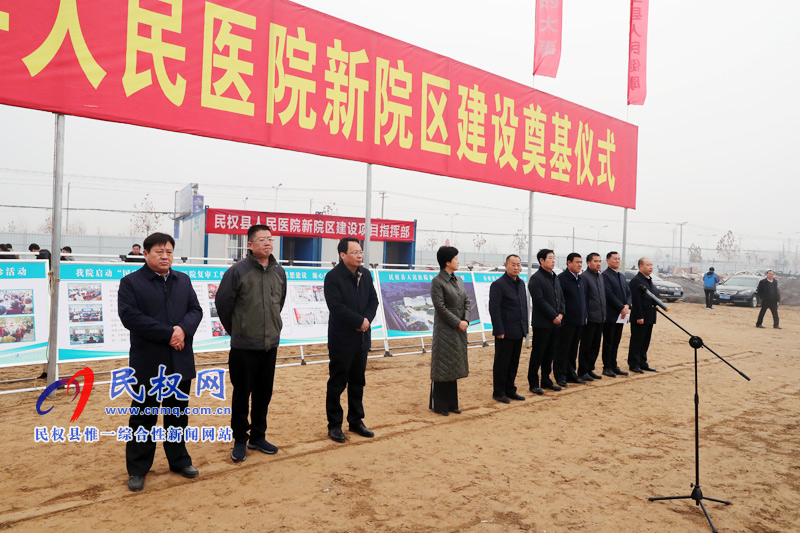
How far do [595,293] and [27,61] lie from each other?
715 cm

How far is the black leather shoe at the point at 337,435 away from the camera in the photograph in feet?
15.2

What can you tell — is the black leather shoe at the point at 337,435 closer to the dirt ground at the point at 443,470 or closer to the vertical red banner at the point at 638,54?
the dirt ground at the point at 443,470

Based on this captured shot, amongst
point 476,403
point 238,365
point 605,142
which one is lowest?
point 476,403

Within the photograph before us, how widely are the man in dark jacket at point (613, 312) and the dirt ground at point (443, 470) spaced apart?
141cm

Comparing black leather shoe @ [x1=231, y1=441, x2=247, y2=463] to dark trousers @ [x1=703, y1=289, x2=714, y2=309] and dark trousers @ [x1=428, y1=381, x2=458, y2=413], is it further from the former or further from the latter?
dark trousers @ [x1=703, y1=289, x2=714, y2=309]

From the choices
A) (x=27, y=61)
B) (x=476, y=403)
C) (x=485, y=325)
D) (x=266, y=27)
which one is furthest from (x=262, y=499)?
(x=485, y=325)

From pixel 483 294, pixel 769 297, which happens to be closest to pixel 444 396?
pixel 483 294

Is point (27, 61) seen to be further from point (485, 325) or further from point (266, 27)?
point (485, 325)

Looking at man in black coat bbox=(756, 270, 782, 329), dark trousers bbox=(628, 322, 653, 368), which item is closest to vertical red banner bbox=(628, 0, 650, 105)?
dark trousers bbox=(628, 322, 653, 368)

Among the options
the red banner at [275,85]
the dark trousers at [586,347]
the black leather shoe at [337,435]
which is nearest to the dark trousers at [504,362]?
the dark trousers at [586,347]

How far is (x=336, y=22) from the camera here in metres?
7.22

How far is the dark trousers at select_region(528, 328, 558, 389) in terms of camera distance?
6707 millimetres

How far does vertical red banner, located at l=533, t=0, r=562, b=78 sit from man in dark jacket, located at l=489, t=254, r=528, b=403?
18.9 feet

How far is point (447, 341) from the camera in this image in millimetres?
5652
